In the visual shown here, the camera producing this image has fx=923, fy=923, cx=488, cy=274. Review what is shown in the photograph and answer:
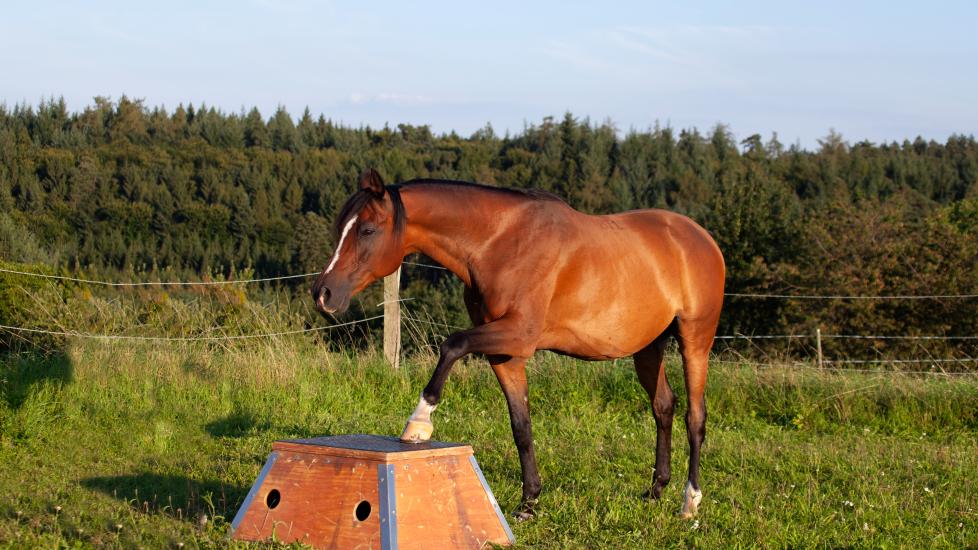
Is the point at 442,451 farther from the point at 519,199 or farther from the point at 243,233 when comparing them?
the point at 243,233

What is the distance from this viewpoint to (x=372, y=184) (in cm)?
480

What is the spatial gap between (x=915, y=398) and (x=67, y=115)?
54106 millimetres

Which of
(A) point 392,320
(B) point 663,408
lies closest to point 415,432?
(B) point 663,408

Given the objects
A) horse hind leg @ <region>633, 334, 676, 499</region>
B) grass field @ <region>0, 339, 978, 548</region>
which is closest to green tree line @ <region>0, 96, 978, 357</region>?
grass field @ <region>0, 339, 978, 548</region>

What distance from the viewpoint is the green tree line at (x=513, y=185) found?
33031 mm

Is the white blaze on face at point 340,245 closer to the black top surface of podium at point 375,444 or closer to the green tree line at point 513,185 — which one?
the black top surface of podium at point 375,444

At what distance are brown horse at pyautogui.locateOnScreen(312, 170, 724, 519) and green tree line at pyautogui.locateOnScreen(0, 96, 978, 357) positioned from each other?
780cm

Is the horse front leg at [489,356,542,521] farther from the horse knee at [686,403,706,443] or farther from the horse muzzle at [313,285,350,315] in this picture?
the horse knee at [686,403,706,443]

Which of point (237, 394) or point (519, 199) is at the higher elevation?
point (519, 199)

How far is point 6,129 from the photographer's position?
146 feet

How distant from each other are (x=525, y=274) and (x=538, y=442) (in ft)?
9.87

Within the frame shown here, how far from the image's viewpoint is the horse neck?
16.8 feet

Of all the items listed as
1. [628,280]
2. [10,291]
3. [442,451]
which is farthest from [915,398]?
[10,291]

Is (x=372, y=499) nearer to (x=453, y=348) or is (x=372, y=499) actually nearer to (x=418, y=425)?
(x=418, y=425)
